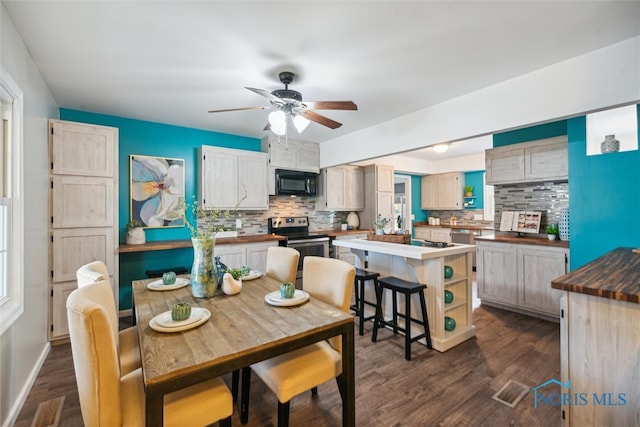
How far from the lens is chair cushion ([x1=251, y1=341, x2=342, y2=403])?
143 cm

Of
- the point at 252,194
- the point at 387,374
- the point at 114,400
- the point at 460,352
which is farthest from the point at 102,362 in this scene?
the point at 252,194

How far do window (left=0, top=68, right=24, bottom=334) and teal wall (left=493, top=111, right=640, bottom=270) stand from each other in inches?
187

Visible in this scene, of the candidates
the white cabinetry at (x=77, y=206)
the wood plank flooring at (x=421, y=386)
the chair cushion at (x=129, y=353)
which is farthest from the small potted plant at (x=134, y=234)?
the chair cushion at (x=129, y=353)

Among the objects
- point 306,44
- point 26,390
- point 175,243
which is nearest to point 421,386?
point 306,44

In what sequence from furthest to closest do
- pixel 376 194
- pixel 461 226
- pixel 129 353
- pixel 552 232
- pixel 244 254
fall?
pixel 461 226 → pixel 376 194 → pixel 244 254 → pixel 552 232 → pixel 129 353

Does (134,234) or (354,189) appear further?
(354,189)

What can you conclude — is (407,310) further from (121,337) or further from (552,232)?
(552,232)

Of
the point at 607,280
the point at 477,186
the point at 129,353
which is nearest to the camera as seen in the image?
the point at 607,280

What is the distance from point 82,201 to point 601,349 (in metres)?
4.16

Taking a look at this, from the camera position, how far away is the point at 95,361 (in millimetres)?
1090

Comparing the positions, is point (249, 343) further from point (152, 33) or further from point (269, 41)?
point (152, 33)

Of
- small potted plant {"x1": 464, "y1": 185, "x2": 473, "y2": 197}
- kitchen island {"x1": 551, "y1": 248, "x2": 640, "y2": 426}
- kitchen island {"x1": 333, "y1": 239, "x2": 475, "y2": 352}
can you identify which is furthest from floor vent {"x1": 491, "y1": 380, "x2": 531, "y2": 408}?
small potted plant {"x1": 464, "y1": 185, "x2": 473, "y2": 197}

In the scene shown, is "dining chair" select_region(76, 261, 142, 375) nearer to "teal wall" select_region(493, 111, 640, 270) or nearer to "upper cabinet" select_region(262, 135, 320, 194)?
"upper cabinet" select_region(262, 135, 320, 194)

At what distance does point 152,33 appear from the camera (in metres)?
1.92
